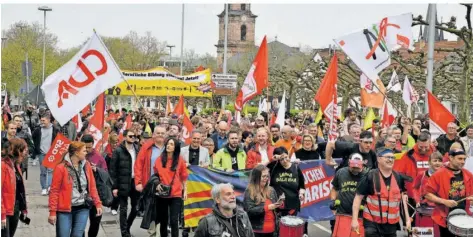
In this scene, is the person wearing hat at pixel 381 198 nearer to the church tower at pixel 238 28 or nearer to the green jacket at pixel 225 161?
the green jacket at pixel 225 161

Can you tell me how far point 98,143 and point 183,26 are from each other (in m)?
29.3

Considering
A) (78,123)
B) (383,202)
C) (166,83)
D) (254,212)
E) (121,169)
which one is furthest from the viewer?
(166,83)

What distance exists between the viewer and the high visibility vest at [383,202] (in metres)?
7.80

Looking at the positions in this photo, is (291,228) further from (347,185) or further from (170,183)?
(170,183)

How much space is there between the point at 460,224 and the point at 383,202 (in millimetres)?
755

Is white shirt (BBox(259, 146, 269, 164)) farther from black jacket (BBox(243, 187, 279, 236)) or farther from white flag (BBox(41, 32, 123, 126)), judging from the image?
black jacket (BBox(243, 187, 279, 236))

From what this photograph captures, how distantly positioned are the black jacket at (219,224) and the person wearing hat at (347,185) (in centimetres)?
253

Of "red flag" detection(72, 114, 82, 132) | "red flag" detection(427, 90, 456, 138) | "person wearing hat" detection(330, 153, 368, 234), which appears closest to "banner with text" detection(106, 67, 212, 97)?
"red flag" detection(72, 114, 82, 132)

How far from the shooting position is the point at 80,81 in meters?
11.6

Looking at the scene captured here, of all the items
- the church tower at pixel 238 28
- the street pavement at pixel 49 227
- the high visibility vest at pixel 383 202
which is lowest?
the street pavement at pixel 49 227

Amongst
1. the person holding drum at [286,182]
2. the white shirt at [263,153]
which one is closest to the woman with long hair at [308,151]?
the white shirt at [263,153]

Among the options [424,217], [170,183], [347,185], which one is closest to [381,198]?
[347,185]

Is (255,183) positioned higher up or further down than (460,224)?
higher up

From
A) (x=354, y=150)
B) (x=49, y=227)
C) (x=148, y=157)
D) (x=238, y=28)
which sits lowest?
(x=49, y=227)
